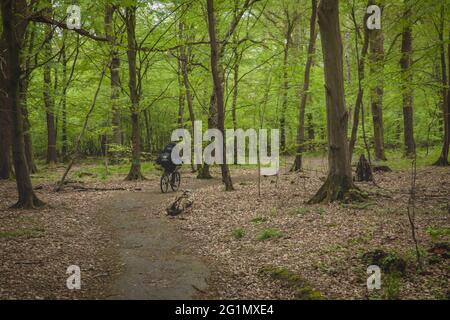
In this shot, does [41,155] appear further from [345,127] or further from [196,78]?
[345,127]

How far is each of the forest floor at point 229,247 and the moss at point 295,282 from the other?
0.02 meters

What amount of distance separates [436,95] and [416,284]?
1878cm

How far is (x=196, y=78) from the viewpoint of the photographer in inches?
837

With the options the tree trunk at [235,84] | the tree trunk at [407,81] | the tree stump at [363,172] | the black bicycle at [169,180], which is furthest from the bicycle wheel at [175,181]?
the tree trunk at [407,81]

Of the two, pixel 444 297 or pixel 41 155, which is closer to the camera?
pixel 444 297

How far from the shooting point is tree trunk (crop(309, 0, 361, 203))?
1091 cm

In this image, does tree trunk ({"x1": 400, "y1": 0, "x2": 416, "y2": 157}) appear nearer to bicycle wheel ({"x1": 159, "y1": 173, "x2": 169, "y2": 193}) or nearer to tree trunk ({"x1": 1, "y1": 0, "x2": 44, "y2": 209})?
bicycle wheel ({"x1": 159, "y1": 173, "x2": 169, "y2": 193})

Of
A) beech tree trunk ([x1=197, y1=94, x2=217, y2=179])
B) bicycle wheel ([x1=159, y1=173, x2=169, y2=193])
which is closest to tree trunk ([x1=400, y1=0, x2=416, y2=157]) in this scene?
beech tree trunk ([x1=197, y1=94, x2=217, y2=179])

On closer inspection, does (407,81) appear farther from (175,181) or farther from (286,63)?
(175,181)

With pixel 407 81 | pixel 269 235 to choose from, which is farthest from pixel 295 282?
pixel 407 81

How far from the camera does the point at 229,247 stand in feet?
27.8

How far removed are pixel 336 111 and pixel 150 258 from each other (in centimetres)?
677

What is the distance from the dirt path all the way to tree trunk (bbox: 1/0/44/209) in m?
2.41
